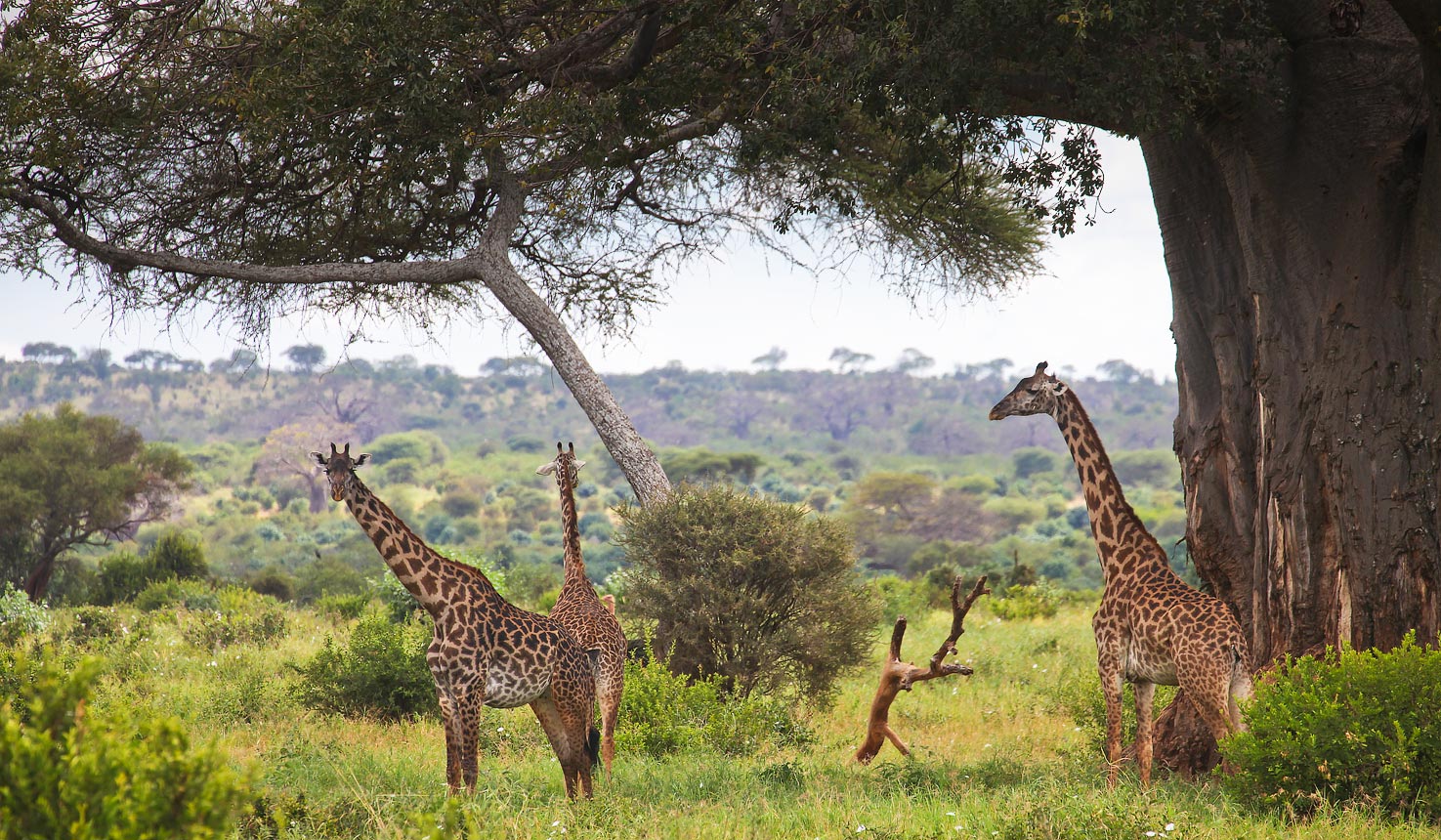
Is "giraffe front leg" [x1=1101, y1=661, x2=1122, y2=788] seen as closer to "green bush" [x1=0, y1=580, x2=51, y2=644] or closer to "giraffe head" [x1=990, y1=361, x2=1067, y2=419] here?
"giraffe head" [x1=990, y1=361, x2=1067, y2=419]

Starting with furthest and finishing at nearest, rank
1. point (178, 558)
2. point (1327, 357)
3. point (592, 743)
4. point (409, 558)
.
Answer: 1. point (178, 558)
2. point (1327, 357)
3. point (592, 743)
4. point (409, 558)

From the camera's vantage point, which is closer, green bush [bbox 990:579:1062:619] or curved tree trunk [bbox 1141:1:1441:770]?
curved tree trunk [bbox 1141:1:1441:770]

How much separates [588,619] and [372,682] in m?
4.71

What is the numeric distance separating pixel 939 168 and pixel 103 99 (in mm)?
9284

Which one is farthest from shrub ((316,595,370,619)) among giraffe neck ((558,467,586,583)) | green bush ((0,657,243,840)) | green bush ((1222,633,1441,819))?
green bush ((0,657,243,840))

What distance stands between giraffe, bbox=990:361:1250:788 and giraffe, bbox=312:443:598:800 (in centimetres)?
329

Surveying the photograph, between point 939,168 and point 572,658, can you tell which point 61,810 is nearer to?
point 572,658

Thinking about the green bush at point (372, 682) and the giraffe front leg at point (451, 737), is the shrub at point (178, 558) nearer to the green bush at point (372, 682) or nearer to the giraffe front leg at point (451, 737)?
the green bush at point (372, 682)

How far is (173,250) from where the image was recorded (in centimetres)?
1562

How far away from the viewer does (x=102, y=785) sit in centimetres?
368

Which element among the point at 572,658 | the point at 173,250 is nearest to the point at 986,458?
the point at 173,250

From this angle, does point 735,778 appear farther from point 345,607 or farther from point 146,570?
point 146,570

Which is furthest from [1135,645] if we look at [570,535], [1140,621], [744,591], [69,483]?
[69,483]

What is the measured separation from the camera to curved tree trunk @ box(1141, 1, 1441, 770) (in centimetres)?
752
